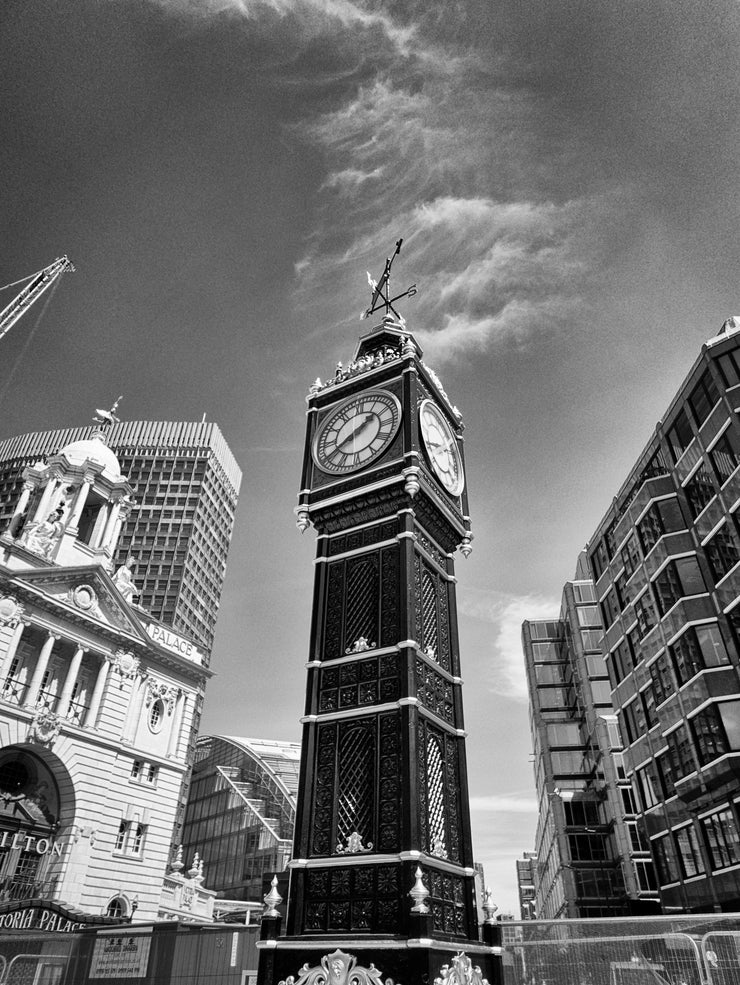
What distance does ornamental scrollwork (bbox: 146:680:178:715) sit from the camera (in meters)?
33.6

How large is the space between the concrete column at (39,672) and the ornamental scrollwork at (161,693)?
18.6ft

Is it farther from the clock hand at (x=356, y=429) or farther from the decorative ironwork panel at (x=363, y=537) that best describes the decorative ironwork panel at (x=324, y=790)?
the clock hand at (x=356, y=429)

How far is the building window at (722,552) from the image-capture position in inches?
1171

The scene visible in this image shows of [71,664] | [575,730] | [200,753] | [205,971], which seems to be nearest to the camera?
[205,971]

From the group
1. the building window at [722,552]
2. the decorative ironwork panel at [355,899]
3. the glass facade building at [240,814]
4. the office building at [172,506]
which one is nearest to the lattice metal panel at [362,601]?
the decorative ironwork panel at [355,899]

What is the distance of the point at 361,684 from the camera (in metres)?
12.0

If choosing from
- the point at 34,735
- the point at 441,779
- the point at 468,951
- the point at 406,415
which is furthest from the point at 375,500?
the point at 34,735

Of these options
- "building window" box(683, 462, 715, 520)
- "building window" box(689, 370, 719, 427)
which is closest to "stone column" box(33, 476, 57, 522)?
"building window" box(683, 462, 715, 520)

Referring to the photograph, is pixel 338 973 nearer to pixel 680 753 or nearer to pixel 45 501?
pixel 680 753

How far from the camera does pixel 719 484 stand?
30578 millimetres

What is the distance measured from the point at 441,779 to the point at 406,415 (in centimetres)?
765

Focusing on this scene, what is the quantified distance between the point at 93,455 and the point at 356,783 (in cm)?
3378

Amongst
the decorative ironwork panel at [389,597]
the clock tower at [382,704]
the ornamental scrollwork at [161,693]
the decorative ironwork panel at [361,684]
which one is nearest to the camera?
the clock tower at [382,704]

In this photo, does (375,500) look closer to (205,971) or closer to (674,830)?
(205,971)
